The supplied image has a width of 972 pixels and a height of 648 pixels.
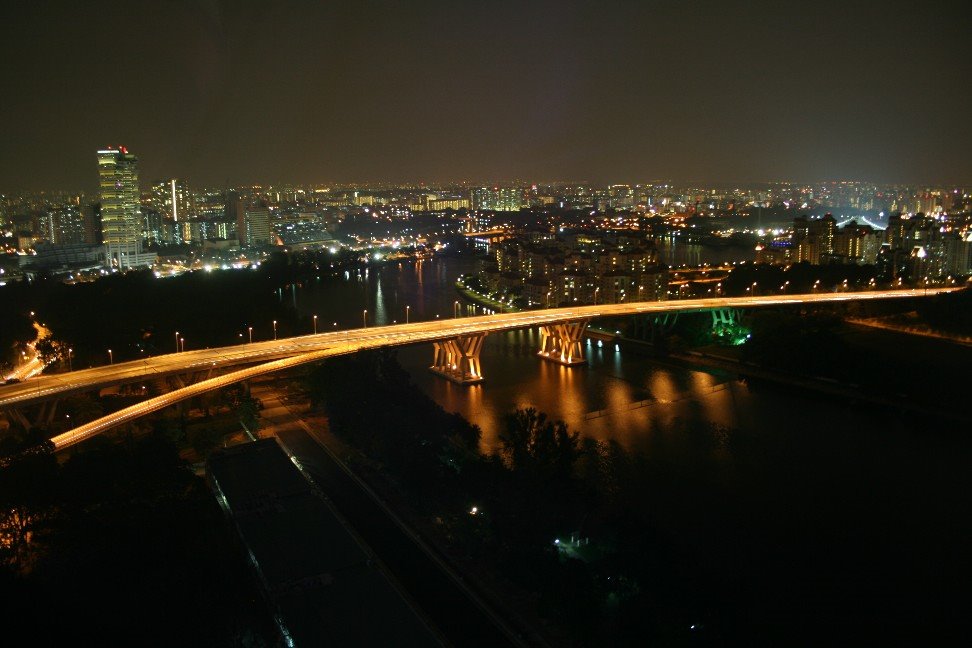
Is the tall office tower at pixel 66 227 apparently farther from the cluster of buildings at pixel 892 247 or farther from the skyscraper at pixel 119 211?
the cluster of buildings at pixel 892 247

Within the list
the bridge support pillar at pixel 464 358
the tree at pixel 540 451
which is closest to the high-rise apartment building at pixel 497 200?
the bridge support pillar at pixel 464 358

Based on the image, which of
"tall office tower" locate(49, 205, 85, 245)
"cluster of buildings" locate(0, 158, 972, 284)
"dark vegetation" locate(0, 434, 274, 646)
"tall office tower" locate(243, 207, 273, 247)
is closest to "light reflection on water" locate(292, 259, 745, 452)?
"dark vegetation" locate(0, 434, 274, 646)

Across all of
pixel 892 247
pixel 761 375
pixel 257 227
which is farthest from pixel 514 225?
pixel 761 375

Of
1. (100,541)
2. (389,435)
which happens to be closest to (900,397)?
(389,435)

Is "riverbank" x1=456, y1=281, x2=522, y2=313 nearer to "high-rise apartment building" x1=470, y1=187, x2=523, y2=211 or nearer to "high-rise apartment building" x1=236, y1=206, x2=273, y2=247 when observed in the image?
"high-rise apartment building" x1=236, y1=206, x2=273, y2=247

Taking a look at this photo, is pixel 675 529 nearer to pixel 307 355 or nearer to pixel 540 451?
pixel 540 451

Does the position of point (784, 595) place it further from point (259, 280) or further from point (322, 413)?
point (259, 280)
